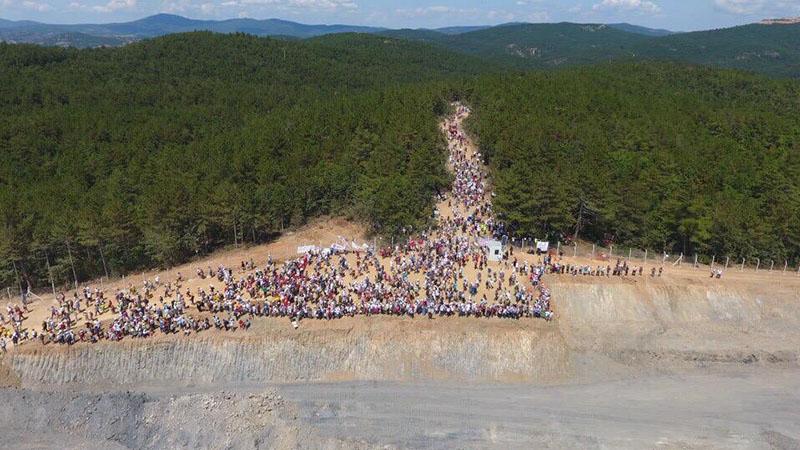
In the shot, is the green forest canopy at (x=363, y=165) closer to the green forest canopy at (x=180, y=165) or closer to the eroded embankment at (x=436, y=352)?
the green forest canopy at (x=180, y=165)

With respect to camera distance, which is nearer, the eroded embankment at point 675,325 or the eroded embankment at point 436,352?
the eroded embankment at point 436,352

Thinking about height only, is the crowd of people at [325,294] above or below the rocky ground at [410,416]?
above

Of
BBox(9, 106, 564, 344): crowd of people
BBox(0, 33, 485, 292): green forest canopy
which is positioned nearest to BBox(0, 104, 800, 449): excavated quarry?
BBox(9, 106, 564, 344): crowd of people

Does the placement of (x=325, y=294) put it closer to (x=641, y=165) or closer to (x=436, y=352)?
(x=436, y=352)

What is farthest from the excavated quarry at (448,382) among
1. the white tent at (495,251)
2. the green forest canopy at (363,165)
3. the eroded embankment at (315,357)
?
the green forest canopy at (363,165)

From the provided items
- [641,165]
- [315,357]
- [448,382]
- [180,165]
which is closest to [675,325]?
[448,382]

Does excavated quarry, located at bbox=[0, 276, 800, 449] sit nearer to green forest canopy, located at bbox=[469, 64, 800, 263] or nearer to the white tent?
the white tent

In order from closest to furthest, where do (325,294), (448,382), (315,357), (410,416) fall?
1. (410,416)
2. (448,382)
3. (315,357)
4. (325,294)

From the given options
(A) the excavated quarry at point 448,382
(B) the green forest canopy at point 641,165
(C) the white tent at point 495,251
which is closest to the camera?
(A) the excavated quarry at point 448,382
